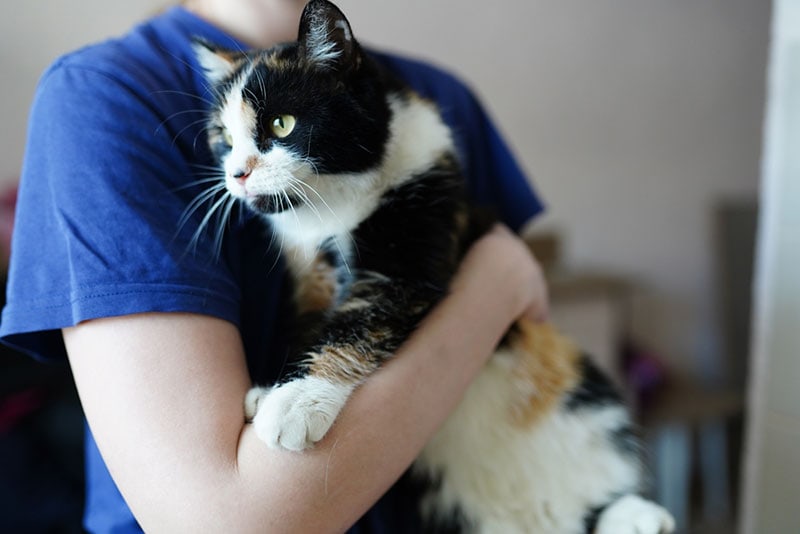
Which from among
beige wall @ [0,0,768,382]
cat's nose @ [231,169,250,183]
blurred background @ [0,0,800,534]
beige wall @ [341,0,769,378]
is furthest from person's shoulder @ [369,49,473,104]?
→ beige wall @ [341,0,769,378]

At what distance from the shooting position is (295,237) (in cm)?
78

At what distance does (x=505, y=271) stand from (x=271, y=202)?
323mm

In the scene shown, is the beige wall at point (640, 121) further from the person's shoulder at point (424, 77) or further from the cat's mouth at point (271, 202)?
the cat's mouth at point (271, 202)

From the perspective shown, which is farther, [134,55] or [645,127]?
[645,127]

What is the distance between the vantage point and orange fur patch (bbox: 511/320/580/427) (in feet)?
2.77

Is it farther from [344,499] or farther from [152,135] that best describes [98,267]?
[344,499]

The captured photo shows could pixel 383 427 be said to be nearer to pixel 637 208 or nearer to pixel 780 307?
pixel 780 307

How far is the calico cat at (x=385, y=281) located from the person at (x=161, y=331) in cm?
3

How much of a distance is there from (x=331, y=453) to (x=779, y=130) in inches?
33.3

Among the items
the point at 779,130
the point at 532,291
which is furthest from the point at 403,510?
the point at 779,130

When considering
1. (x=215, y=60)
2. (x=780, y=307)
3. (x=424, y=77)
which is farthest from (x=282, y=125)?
(x=780, y=307)

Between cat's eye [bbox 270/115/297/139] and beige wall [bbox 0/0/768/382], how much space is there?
1027mm

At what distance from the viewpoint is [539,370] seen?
0.87 m

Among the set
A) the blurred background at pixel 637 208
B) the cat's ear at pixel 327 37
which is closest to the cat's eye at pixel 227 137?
the cat's ear at pixel 327 37
